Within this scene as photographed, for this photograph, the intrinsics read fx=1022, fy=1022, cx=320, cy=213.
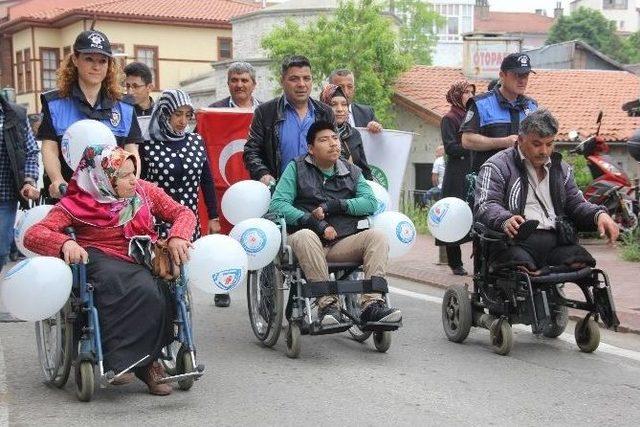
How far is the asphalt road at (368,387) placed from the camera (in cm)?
529

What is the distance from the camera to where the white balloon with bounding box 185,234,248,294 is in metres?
5.65

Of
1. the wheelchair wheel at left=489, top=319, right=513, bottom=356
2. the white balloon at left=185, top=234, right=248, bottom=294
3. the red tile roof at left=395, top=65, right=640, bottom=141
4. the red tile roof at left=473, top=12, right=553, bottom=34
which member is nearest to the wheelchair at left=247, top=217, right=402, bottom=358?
the wheelchair wheel at left=489, top=319, right=513, bottom=356

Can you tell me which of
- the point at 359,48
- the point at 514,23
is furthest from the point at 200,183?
the point at 514,23

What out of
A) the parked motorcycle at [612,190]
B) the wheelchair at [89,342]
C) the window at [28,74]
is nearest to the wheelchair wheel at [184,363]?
the wheelchair at [89,342]

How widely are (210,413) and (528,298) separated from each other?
7.66 feet

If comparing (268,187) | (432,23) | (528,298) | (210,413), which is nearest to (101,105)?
(268,187)

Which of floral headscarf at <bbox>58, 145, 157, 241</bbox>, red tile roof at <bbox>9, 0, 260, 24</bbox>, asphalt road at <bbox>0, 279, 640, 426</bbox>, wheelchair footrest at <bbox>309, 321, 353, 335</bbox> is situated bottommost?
asphalt road at <bbox>0, 279, 640, 426</bbox>

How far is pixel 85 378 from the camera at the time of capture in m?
5.42

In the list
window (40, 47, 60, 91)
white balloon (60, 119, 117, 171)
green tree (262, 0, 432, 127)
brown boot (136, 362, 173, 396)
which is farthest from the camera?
window (40, 47, 60, 91)

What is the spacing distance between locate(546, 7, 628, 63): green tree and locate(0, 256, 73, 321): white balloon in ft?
249

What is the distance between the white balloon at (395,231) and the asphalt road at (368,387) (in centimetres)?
70

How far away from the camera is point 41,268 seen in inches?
205

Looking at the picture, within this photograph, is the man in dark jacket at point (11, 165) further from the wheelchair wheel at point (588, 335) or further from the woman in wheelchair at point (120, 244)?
the wheelchair wheel at point (588, 335)

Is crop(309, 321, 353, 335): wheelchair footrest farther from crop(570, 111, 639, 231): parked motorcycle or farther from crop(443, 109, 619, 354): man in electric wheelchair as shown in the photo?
crop(570, 111, 639, 231): parked motorcycle
